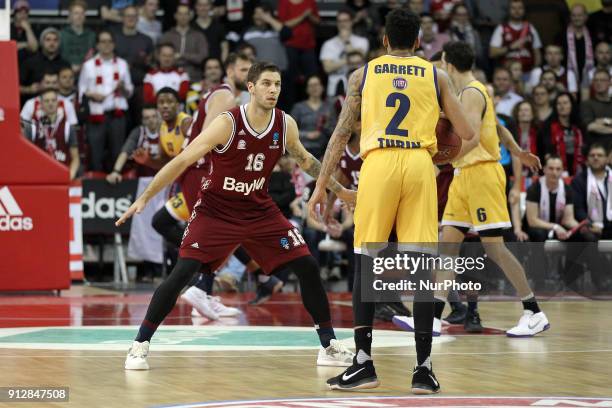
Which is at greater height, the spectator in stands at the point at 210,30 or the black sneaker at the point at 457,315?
the spectator in stands at the point at 210,30

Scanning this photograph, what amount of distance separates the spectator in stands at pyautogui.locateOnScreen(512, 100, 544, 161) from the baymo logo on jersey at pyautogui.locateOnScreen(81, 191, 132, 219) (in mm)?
5530

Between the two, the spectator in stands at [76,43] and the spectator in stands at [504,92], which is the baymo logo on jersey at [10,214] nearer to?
the spectator in stands at [76,43]

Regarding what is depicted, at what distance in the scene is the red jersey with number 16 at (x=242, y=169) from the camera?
825 cm

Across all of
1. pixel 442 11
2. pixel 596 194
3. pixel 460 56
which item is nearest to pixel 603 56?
pixel 442 11

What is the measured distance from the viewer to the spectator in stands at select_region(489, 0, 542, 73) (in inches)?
787

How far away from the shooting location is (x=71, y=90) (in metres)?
17.2

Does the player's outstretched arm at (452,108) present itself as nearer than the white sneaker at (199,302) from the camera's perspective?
Yes

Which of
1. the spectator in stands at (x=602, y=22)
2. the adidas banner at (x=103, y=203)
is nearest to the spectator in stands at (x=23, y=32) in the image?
the adidas banner at (x=103, y=203)

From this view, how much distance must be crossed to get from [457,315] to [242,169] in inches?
151

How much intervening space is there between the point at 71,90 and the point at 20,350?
28.4ft

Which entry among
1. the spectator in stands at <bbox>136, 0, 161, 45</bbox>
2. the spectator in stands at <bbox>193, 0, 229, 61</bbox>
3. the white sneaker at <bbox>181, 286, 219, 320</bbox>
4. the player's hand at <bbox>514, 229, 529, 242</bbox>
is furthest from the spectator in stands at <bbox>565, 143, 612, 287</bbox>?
the spectator in stands at <bbox>136, 0, 161, 45</bbox>

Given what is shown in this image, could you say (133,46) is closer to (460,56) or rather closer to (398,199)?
(460,56)

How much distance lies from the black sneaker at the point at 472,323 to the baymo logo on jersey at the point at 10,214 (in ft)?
17.8

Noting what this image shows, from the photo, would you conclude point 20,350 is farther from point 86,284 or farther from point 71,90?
point 71,90
